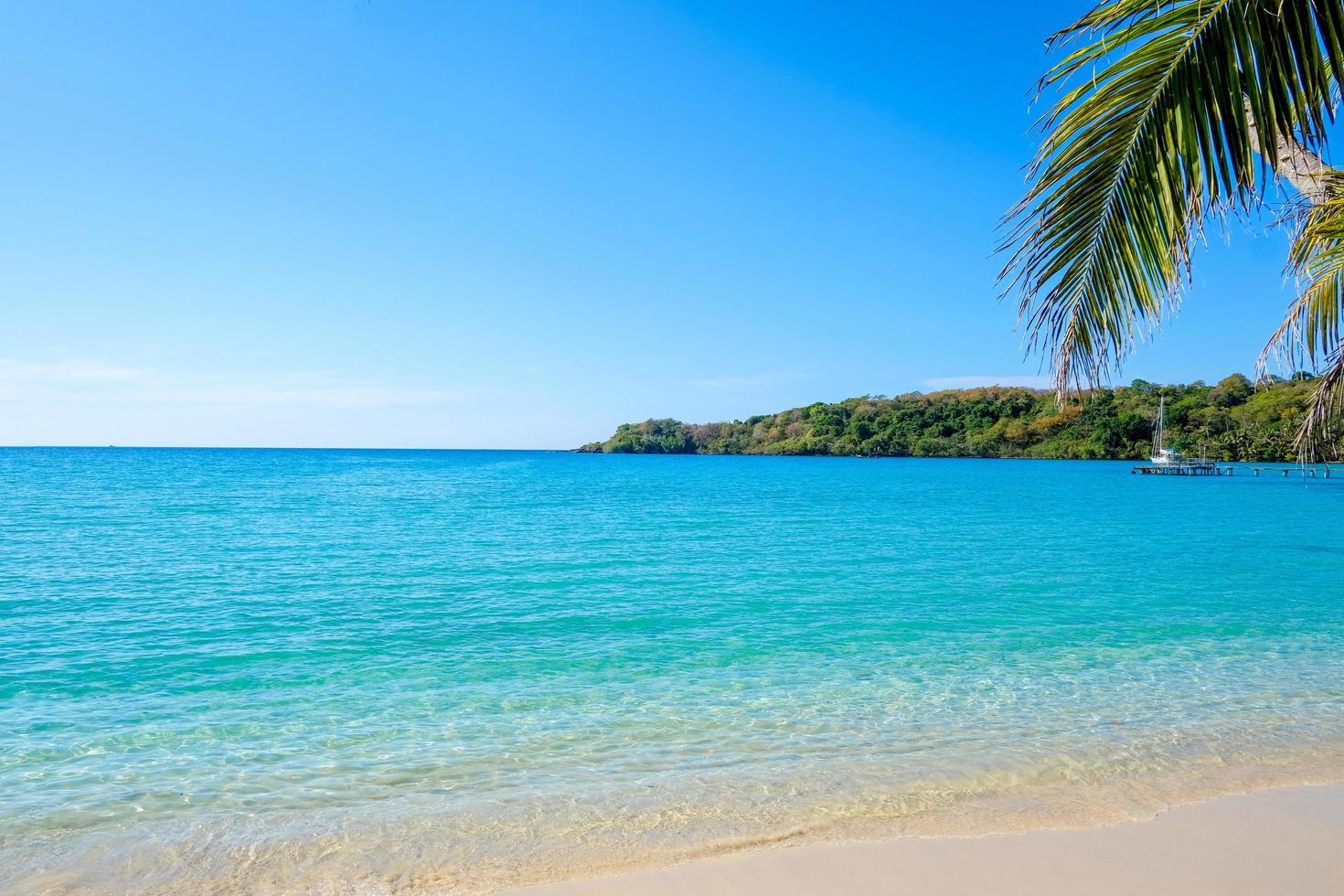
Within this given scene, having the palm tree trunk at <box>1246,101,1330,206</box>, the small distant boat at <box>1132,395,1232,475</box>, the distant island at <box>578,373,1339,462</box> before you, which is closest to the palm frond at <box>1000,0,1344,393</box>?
the palm tree trunk at <box>1246,101,1330,206</box>

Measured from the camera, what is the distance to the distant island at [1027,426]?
104m

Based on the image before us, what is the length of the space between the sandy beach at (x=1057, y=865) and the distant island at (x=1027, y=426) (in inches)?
3175

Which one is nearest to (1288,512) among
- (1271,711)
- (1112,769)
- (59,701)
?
(1271,711)

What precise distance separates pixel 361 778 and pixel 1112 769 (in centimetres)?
571

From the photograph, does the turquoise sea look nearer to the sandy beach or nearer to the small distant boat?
the sandy beach

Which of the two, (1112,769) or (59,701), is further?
(59,701)

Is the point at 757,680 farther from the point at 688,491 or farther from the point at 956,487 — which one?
the point at 956,487

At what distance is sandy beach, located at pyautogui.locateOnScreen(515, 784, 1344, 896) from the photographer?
14.0 feet

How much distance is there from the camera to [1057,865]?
4504 millimetres

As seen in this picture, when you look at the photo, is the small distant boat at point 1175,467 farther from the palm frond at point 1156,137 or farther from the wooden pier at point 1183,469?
the palm frond at point 1156,137

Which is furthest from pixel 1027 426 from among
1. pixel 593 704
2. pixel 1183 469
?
pixel 593 704

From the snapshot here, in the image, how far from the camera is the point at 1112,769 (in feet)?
20.2

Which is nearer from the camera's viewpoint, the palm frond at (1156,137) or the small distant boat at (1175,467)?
the palm frond at (1156,137)

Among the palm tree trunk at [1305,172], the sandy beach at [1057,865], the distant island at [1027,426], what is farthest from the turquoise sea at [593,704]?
the distant island at [1027,426]
